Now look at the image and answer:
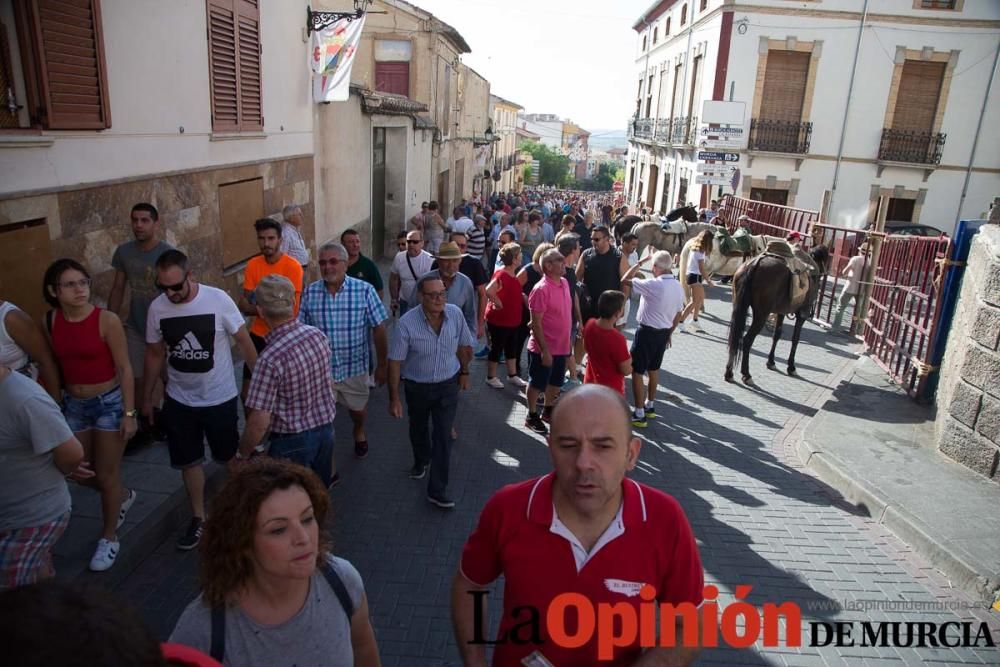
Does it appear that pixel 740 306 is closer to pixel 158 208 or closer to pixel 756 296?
pixel 756 296

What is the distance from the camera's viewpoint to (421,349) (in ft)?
16.4

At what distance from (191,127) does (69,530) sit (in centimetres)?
421

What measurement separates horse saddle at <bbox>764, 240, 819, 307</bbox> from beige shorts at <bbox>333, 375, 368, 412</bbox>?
617 cm

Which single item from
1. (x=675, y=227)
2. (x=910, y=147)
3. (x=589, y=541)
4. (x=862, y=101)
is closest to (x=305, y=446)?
(x=589, y=541)

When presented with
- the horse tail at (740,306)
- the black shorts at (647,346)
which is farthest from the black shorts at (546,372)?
the horse tail at (740,306)

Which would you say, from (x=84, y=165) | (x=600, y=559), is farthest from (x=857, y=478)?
(x=84, y=165)

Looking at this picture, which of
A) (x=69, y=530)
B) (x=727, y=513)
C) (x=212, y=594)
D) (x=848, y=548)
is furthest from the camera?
(x=727, y=513)

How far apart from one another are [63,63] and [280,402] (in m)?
3.17

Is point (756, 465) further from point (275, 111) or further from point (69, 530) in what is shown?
point (275, 111)

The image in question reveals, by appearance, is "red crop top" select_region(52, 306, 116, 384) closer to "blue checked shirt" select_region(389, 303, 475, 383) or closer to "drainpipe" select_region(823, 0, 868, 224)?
"blue checked shirt" select_region(389, 303, 475, 383)

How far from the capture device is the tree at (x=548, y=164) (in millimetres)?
83562

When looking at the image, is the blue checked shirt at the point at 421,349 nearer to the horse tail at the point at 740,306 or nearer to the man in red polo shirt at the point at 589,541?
the man in red polo shirt at the point at 589,541

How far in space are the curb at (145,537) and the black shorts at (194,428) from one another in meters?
0.53

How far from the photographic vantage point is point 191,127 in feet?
A: 22.4
